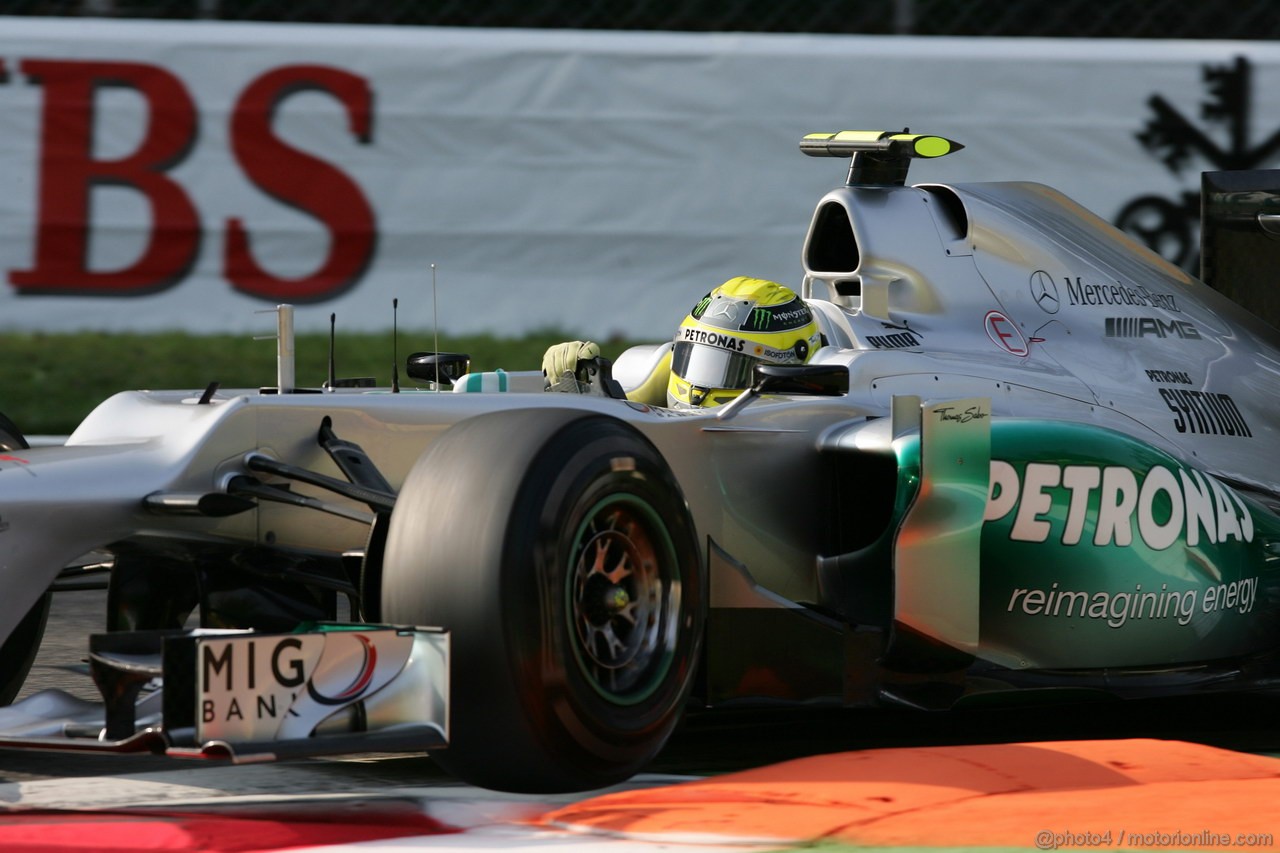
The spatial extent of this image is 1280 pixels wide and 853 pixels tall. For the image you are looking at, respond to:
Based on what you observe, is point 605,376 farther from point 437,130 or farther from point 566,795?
point 437,130

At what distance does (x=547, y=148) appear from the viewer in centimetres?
967

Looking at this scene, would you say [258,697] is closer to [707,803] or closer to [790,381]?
[707,803]

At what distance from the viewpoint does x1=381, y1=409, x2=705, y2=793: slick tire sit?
383 cm

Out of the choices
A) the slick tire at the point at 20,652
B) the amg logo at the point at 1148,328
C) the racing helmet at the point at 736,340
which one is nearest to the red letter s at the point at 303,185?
the racing helmet at the point at 736,340

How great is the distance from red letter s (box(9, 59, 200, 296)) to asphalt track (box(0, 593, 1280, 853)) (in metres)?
4.66

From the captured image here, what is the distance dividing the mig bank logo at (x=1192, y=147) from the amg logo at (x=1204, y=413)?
153 inches

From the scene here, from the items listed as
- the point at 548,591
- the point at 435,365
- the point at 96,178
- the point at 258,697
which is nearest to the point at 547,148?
the point at 96,178

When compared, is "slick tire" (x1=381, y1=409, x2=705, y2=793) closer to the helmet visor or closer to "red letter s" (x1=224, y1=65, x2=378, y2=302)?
the helmet visor

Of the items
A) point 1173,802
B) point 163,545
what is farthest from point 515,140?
point 1173,802

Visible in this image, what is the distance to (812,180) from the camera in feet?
32.2

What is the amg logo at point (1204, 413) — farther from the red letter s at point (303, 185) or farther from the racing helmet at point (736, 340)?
the red letter s at point (303, 185)

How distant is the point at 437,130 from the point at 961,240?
4274 millimetres

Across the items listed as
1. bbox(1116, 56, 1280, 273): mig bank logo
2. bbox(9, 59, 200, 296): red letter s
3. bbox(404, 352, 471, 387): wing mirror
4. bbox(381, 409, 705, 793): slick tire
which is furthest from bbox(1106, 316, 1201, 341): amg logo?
bbox(9, 59, 200, 296): red letter s

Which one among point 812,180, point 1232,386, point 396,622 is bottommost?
point 396,622
